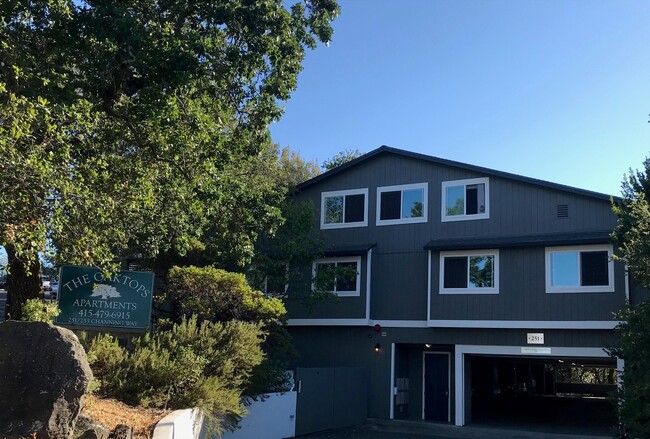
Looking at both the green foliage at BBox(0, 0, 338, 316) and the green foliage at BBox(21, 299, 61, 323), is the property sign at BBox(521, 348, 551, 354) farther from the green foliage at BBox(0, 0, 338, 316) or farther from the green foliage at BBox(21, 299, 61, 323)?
the green foliage at BBox(21, 299, 61, 323)

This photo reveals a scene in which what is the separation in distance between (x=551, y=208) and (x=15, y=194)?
16.7 meters

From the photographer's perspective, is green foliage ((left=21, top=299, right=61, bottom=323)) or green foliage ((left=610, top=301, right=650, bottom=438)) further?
green foliage ((left=610, top=301, right=650, bottom=438))

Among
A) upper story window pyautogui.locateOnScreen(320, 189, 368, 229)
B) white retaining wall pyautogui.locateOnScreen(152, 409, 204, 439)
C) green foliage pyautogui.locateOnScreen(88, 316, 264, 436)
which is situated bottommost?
white retaining wall pyautogui.locateOnScreen(152, 409, 204, 439)

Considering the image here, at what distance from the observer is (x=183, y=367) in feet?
36.8

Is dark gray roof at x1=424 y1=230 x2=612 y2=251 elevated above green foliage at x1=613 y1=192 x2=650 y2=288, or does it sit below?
above

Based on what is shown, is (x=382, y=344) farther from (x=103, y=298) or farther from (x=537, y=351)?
(x=103, y=298)

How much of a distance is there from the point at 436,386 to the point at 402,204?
266 inches

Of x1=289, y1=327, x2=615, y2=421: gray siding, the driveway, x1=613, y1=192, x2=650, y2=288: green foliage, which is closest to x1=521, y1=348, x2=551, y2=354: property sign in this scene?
x1=289, y1=327, x2=615, y2=421: gray siding

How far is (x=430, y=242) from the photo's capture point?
72.1ft

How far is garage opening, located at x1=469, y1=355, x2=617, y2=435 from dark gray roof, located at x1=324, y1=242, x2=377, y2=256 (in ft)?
17.9

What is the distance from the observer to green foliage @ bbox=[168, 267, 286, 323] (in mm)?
14570

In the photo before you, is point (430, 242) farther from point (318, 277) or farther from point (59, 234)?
point (59, 234)

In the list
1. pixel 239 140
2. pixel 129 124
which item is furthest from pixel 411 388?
pixel 129 124

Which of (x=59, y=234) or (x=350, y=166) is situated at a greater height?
(x=350, y=166)
